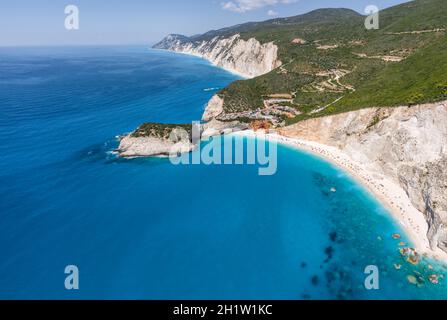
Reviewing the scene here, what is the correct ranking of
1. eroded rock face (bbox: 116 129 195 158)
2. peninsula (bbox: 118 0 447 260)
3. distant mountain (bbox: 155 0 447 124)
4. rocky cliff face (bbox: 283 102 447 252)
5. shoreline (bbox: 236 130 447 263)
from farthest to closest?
eroded rock face (bbox: 116 129 195 158) → distant mountain (bbox: 155 0 447 124) → peninsula (bbox: 118 0 447 260) → rocky cliff face (bbox: 283 102 447 252) → shoreline (bbox: 236 130 447 263)

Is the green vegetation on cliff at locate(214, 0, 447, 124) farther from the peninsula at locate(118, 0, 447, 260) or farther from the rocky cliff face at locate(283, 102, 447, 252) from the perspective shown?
the rocky cliff face at locate(283, 102, 447, 252)

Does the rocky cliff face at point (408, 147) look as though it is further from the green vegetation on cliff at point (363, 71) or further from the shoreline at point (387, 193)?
the green vegetation on cliff at point (363, 71)

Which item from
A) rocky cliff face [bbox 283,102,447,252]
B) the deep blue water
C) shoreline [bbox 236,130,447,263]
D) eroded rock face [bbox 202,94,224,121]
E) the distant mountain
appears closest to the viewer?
the deep blue water

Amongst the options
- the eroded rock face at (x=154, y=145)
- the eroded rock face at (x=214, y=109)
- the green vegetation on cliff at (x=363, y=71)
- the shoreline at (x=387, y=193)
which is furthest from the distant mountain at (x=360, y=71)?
the eroded rock face at (x=154, y=145)

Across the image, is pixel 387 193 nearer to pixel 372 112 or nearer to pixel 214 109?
pixel 372 112

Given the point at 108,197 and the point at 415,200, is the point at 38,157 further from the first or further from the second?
the point at 415,200

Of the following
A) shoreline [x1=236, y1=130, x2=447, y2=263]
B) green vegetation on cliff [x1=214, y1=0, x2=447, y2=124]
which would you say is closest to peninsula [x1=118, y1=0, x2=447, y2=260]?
shoreline [x1=236, y1=130, x2=447, y2=263]

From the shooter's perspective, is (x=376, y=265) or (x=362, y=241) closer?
(x=376, y=265)
